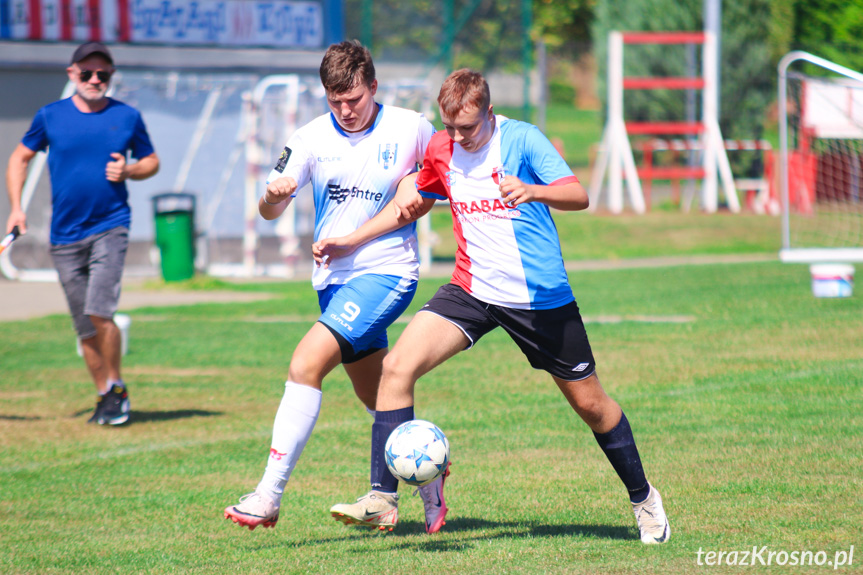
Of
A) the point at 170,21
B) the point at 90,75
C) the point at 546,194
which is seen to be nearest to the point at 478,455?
the point at 546,194

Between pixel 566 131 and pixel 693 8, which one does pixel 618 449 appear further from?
pixel 566 131

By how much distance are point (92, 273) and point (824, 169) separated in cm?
1978

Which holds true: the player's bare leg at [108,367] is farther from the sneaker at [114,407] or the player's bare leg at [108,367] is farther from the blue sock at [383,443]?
the blue sock at [383,443]

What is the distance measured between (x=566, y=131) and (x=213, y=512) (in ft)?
175

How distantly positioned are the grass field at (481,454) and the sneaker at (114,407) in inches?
4.1

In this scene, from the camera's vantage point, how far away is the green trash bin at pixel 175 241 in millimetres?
16875

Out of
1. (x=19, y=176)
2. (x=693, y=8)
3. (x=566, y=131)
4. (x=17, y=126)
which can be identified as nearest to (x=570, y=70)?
(x=566, y=131)

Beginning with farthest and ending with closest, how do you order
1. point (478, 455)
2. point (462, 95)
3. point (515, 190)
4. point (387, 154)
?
point (478, 455) < point (387, 154) < point (462, 95) < point (515, 190)

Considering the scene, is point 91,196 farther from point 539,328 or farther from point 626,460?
point 626,460

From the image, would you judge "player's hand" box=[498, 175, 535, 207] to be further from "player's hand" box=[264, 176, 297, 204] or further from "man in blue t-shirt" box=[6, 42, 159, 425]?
"man in blue t-shirt" box=[6, 42, 159, 425]

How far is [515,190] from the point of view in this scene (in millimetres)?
4473

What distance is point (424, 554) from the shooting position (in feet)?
15.8

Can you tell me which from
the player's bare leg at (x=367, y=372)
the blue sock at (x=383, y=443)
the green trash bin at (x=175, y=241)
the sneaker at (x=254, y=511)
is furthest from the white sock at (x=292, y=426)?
the green trash bin at (x=175, y=241)

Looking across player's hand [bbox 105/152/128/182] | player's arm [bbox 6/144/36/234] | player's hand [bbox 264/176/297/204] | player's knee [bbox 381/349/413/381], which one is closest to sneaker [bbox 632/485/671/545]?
player's knee [bbox 381/349/413/381]
